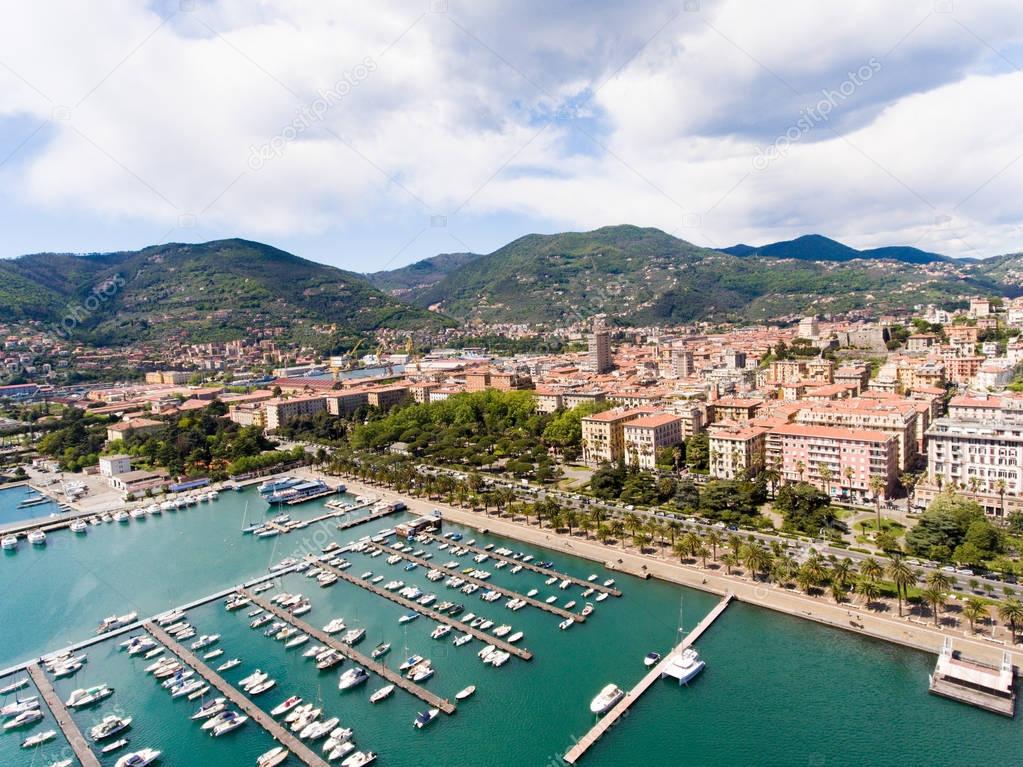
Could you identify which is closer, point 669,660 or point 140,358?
point 669,660

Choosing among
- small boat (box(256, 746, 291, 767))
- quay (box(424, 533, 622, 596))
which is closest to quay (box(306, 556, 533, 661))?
quay (box(424, 533, 622, 596))

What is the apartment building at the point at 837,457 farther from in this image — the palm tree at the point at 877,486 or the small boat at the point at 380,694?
the small boat at the point at 380,694

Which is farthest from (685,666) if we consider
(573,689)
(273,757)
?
(273,757)

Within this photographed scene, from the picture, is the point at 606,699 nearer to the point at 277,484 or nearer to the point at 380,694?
the point at 380,694

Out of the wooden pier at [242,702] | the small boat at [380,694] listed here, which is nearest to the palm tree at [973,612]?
the small boat at [380,694]

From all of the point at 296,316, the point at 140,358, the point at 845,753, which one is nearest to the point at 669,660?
the point at 845,753

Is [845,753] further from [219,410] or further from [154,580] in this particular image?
[219,410]

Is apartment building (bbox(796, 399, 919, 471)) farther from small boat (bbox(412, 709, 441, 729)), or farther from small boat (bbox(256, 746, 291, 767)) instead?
small boat (bbox(256, 746, 291, 767))
